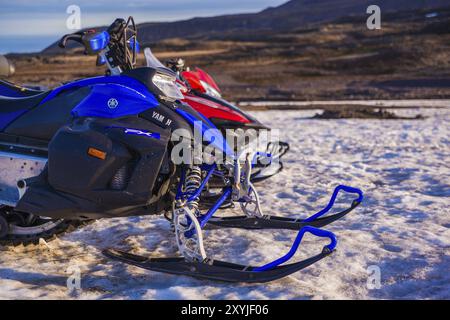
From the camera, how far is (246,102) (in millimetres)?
19672

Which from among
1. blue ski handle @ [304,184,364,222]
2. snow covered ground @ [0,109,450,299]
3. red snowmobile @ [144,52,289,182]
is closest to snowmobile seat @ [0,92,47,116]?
snow covered ground @ [0,109,450,299]

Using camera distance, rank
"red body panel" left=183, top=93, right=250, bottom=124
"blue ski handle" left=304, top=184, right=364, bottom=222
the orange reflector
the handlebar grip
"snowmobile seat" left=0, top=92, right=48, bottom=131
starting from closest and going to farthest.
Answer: the orange reflector < "snowmobile seat" left=0, top=92, right=48, bottom=131 < the handlebar grip < "blue ski handle" left=304, top=184, right=364, bottom=222 < "red body panel" left=183, top=93, right=250, bottom=124

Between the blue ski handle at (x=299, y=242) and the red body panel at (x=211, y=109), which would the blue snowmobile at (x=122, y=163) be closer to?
the blue ski handle at (x=299, y=242)

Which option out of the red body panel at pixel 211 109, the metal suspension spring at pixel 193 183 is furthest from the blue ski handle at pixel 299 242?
the red body panel at pixel 211 109

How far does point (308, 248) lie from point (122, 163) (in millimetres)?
1633

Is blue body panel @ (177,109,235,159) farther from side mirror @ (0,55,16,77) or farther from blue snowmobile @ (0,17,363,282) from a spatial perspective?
side mirror @ (0,55,16,77)

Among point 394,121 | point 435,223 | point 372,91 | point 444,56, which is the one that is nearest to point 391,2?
point 444,56

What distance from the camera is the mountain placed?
108 m

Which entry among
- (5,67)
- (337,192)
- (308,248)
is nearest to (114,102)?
(5,67)

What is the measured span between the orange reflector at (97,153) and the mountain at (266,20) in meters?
101

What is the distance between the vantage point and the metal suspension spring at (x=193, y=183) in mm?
4008

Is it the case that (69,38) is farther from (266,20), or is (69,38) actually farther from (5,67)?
(266,20)
